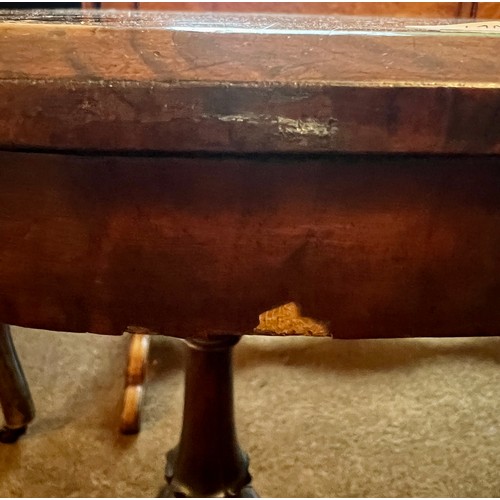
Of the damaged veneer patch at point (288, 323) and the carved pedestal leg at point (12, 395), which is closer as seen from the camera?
the damaged veneer patch at point (288, 323)

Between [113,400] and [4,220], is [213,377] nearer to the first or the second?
[4,220]

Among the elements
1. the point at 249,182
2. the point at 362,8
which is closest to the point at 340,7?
the point at 362,8

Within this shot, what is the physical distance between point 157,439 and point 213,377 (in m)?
0.46

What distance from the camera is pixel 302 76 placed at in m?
0.33

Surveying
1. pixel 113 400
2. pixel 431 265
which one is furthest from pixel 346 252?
pixel 113 400

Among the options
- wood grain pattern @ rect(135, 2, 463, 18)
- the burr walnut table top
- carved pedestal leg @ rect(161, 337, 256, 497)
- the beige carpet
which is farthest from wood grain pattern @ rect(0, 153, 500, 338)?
wood grain pattern @ rect(135, 2, 463, 18)

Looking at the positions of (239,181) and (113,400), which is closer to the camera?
(239,181)

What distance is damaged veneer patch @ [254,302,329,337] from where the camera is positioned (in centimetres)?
37

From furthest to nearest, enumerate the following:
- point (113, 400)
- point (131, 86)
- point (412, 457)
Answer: point (113, 400) → point (412, 457) → point (131, 86)

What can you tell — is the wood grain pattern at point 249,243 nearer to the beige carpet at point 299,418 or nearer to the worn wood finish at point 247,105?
the worn wood finish at point 247,105

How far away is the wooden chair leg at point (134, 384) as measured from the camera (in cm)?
106

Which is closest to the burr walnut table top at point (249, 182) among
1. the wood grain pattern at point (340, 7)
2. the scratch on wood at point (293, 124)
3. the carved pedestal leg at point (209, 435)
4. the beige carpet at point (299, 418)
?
the scratch on wood at point (293, 124)

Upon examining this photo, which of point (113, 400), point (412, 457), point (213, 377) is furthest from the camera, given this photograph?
point (113, 400)

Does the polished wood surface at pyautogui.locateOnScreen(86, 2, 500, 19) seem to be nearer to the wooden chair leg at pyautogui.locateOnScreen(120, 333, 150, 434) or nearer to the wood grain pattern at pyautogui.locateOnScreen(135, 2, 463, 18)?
the wood grain pattern at pyautogui.locateOnScreen(135, 2, 463, 18)
